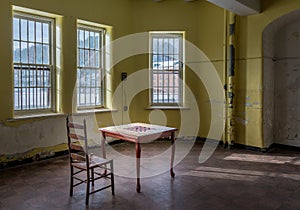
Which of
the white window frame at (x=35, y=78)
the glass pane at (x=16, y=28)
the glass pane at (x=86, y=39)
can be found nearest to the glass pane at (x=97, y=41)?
the glass pane at (x=86, y=39)

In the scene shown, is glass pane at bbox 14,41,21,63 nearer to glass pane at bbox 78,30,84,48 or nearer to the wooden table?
glass pane at bbox 78,30,84,48

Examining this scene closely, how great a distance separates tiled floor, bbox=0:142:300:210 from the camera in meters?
3.35

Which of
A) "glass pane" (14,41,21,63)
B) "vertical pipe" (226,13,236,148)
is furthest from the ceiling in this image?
"glass pane" (14,41,21,63)

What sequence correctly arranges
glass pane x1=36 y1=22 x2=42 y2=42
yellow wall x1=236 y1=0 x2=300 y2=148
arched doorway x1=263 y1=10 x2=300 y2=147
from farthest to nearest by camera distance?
arched doorway x1=263 y1=10 x2=300 y2=147 < yellow wall x1=236 y1=0 x2=300 y2=148 < glass pane x1=36 y1=22 x2=42 y2=42

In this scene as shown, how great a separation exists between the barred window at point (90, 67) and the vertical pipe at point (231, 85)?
2739 mm

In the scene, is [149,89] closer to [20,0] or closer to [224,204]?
[20,0]

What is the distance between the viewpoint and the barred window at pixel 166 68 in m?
6.79

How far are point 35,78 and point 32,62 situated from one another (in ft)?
0.94

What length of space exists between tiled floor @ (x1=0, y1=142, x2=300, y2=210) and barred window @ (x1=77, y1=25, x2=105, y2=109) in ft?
4.83

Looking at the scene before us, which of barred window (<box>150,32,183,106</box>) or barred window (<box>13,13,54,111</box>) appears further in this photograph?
barred window (<box>150,32,183,106</box>)

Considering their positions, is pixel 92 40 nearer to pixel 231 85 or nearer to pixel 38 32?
pixel 38 32

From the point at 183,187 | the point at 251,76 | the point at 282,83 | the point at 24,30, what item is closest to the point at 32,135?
the point at 24,30

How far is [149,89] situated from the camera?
6816mm

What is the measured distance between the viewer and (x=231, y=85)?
6.09 meters
